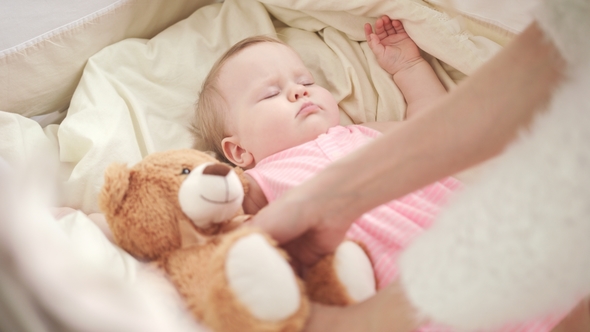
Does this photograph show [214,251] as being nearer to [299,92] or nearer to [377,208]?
[377,208]

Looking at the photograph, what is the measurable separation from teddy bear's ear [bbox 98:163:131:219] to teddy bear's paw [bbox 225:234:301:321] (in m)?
0.21

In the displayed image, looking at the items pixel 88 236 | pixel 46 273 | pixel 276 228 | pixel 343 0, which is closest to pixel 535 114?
pixel 276 228

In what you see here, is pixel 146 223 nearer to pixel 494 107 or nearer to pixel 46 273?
pixel 46 273

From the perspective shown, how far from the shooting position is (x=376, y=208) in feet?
2.06

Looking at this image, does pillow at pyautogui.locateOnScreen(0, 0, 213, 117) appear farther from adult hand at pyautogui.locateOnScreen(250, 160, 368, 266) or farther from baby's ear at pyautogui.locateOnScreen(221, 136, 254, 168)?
adult hand at pyautogui.locateOnScreen(250, 160, 368, 266)

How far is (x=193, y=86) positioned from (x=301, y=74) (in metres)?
0.31

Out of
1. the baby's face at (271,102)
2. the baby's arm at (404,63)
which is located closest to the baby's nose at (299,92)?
the baby's face at (271,102)

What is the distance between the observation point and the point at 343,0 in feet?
3.66

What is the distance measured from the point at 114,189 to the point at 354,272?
12.4 inches

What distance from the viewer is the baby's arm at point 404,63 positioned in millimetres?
1074

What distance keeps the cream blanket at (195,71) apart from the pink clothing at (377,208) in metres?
0.23

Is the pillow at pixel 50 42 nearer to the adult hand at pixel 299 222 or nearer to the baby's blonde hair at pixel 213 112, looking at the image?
the baby's blonde hair at pixel 213 112

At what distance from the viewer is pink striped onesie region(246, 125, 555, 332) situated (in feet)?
2.02

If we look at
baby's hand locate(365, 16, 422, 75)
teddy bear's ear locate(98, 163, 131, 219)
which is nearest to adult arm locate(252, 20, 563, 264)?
teddy bear's ear locate(98, 163, 131, 219)
